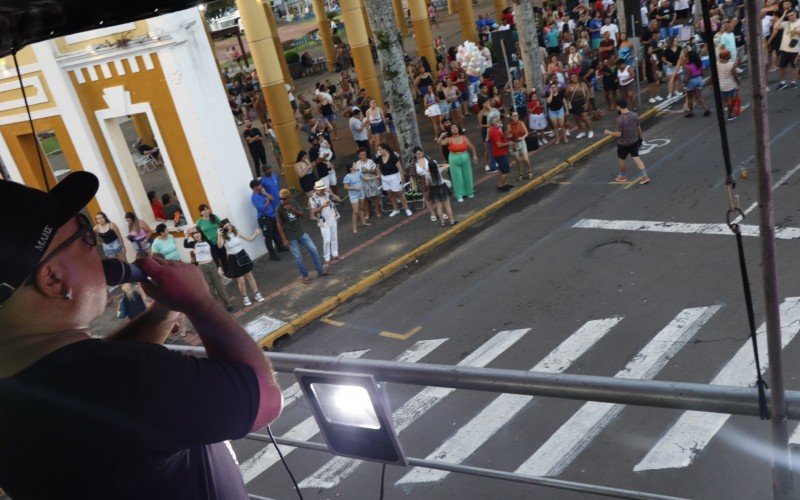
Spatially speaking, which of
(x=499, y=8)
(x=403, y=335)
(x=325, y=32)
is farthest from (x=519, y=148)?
(x=325, y=32)

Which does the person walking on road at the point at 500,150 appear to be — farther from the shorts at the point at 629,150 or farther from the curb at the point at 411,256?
the shorts at the point at 629,150

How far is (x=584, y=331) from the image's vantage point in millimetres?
9430

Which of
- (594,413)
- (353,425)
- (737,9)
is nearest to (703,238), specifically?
(594,413)

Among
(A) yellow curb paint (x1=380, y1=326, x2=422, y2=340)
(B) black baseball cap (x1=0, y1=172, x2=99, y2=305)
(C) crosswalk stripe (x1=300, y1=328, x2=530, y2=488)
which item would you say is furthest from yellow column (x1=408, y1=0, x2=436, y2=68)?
(B) black baseball cap (x1=0, y1=172, x2=99, y2=305)

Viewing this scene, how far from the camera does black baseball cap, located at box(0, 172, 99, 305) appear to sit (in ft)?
5.55

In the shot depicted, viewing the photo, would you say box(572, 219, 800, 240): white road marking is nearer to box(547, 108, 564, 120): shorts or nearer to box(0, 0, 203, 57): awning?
box(547, 108, 564, 120): shorts

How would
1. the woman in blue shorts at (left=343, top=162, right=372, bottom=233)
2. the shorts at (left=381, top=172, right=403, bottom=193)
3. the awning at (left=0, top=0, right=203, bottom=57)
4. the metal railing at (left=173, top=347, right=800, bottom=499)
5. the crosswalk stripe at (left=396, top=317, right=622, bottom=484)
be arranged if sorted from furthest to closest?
the shorts at (left=381, top=172, right=403, bottom=193) → the woman in blue shorts at (left=343, top=162, right=372, bottom=233) → the crosswalk stripe at (left=396, top=317, right=622, bottom=484) → the awning at (left=0, top=0, right=203, bottom=57) → the metal railing at (left=173, top=347, right=800, bottom=499)

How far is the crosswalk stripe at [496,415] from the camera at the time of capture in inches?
282

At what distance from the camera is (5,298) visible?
170 cm

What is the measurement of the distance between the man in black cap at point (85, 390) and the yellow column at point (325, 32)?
1408 inches

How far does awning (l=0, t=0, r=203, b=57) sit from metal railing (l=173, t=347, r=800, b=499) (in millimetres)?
1613

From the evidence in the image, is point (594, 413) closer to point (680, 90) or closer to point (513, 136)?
point (513, 136)

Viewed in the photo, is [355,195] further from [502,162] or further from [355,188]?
[502,162]

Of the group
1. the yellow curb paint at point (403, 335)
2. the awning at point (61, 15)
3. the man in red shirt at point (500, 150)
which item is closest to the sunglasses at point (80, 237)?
the awning at point (61, 15)
